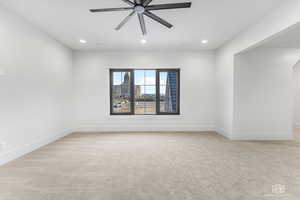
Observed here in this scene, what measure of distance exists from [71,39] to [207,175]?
14.5 ft

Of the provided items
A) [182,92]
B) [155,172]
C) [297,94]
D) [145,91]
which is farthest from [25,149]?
[297,94]

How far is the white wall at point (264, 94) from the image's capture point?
3.96 m

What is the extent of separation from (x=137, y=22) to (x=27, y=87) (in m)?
2.67

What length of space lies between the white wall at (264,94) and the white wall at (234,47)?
0.64 ft

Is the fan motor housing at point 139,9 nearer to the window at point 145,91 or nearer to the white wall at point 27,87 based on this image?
the white wall at point 27,87

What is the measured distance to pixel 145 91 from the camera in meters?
5.07

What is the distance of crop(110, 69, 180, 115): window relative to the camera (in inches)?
197

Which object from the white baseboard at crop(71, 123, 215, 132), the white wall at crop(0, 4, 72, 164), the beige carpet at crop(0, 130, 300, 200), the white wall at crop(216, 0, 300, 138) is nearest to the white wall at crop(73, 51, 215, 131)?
the white baseboard at crop(71, 123, 215, 132)

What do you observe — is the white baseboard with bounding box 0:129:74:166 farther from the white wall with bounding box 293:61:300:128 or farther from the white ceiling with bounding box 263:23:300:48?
the white wall with bounding box 293:61:300:128

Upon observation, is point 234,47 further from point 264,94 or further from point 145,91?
point 145,91

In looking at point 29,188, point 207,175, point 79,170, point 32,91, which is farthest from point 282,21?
point 32,91

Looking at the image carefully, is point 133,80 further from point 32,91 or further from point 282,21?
point 282,21

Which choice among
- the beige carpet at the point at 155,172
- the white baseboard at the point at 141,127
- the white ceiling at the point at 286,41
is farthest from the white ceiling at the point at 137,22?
the beige carpet at the point at 155,172

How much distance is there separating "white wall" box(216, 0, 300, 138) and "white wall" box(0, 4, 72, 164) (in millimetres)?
4685
